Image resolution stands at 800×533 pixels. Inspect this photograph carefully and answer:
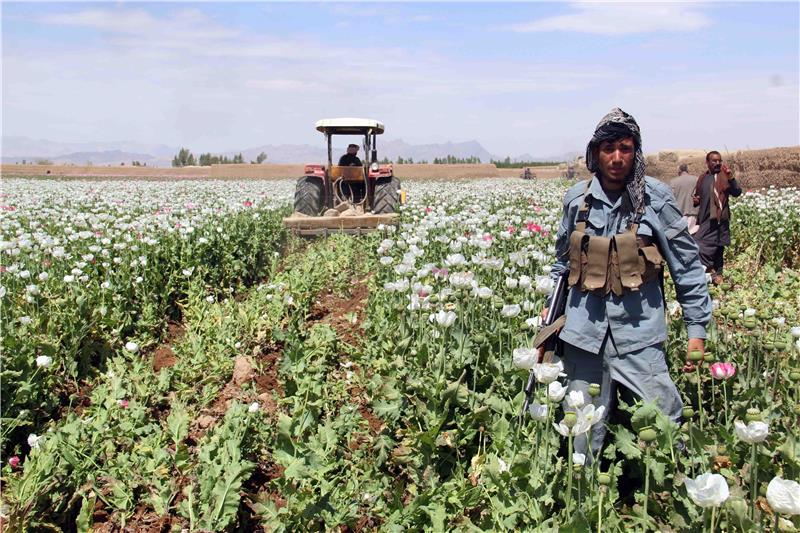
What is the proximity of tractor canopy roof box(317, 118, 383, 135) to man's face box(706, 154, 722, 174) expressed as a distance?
720 cm

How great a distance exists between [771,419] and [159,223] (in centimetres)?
811

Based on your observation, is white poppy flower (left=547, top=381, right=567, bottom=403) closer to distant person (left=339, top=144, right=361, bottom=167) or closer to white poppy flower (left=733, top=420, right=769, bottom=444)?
white poppy flower (left=733, top=420, right=769, bottom=444)

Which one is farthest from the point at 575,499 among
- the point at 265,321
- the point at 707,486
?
the point at 265,321

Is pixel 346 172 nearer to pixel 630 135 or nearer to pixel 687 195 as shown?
pixel 687 195

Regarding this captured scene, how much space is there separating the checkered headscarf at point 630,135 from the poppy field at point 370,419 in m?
0.82

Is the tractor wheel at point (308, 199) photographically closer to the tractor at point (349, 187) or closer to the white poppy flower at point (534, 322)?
the tractor at point (349, 187)

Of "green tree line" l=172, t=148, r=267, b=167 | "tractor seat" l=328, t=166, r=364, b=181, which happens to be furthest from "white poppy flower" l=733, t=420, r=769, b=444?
"green tree line" l=172, t=148, r=267, b=167

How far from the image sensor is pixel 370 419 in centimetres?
521

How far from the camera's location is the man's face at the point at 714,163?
9.66 meters

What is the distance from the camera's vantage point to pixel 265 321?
267 inches

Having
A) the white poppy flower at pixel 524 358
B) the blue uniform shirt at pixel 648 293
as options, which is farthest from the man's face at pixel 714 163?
the white poppy flower at pixel 524 358

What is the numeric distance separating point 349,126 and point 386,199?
2.05 m

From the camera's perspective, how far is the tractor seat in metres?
15.3

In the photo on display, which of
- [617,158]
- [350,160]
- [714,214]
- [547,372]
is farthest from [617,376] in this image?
[350,160]
